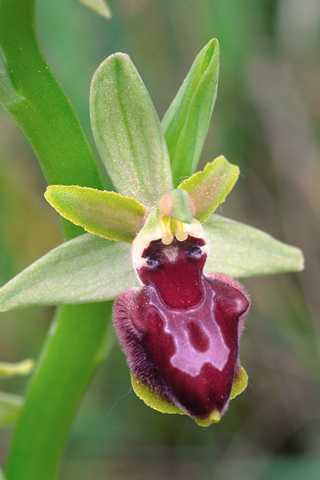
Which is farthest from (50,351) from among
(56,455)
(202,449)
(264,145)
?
(264,145)

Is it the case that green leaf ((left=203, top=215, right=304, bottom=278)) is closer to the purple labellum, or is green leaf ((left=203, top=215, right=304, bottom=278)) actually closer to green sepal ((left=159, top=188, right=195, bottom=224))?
the purple labellum

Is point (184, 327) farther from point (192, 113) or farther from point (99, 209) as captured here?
point (192, 113)

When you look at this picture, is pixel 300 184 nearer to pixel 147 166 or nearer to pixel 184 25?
pixel 184 25

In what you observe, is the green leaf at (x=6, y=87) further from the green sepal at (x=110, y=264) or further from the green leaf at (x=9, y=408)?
the green leaf at (x=9, y=408)

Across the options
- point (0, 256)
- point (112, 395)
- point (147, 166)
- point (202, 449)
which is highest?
point (147, 166)

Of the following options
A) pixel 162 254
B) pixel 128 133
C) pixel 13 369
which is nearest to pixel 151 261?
pixel 162 254

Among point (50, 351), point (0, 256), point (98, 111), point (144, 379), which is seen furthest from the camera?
point (0, 256)
